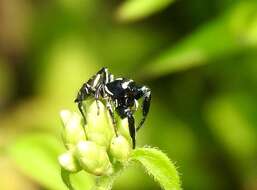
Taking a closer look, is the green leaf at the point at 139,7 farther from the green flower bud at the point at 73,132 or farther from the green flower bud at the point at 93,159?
the green flower bud at the point at 93,159

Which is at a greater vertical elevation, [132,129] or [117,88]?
[117,88]

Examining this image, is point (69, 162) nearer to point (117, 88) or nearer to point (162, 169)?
point (162, 169)

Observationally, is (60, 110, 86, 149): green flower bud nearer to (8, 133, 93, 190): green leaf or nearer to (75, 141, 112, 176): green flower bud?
(75, 141, 112, 176): green flower bud

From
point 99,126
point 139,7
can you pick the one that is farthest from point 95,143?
point 139,7

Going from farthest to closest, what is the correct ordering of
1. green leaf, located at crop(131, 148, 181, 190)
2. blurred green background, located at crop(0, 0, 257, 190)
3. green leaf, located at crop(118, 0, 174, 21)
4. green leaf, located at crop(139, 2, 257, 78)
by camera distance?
blurred green background, located at crop(0, 0, 257, 190) → green leaf, located at crop(139, 2, 257, 78) → green leaf, located at crop(118, 0, 174, 21) → green leaf, located at crop(131, 148, 181, 190)

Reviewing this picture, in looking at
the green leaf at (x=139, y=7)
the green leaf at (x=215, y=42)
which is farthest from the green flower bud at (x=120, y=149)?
the green leaf at (x=215, y=42)

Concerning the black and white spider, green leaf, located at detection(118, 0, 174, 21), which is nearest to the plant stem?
the black and white spider
